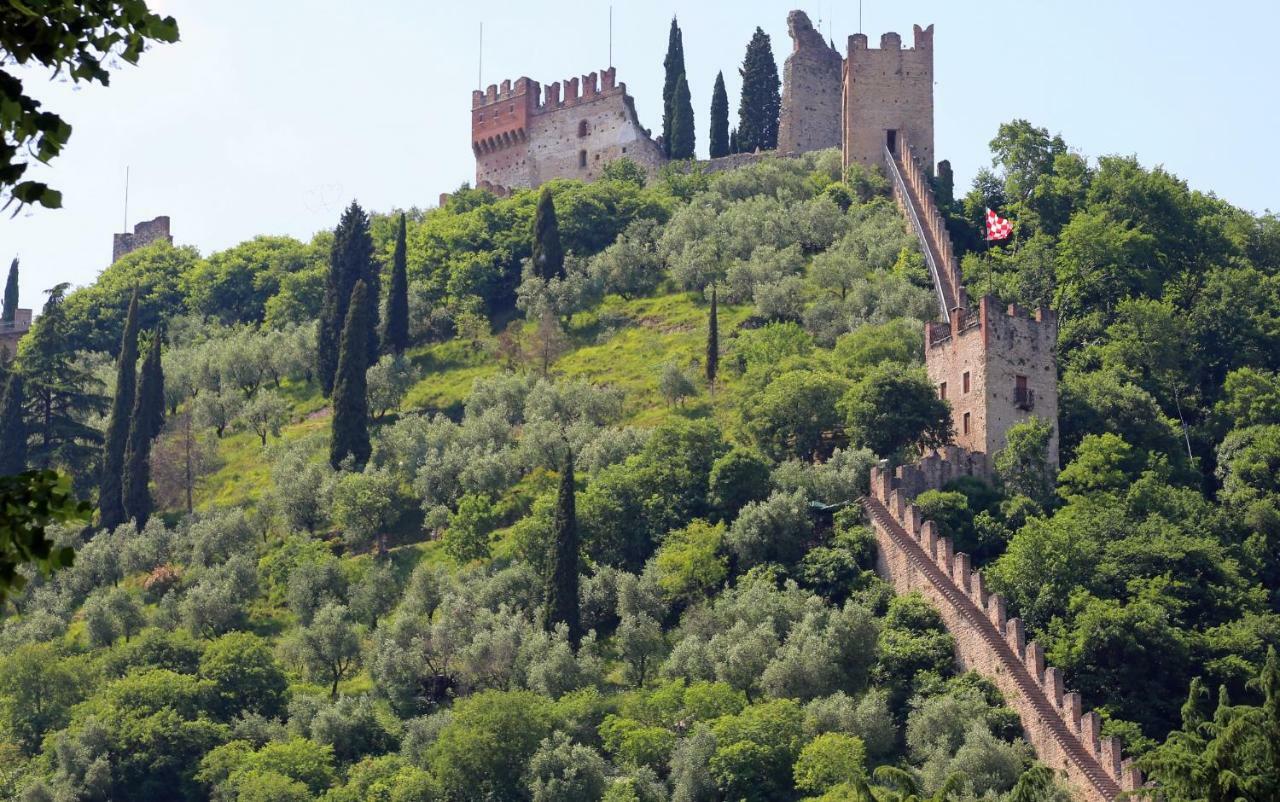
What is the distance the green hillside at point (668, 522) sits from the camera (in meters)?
50.2

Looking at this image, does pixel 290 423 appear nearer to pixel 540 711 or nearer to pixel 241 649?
pixel 241 649

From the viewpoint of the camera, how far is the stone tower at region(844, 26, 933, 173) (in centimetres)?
8575

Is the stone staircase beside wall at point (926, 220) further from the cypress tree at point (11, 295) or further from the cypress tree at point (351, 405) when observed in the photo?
the cypress tree at point (11, 295)

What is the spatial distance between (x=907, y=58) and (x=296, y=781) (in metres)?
45.5

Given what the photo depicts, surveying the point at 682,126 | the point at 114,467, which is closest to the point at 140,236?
the point at 682,126

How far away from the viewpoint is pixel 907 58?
86.1 metres

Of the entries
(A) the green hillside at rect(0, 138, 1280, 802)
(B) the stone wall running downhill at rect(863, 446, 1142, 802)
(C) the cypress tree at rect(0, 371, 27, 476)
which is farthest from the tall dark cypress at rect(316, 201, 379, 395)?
(B) the stone wall running downhill at rect(863, 446, 1142, 802)

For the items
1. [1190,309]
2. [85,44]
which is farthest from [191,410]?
[85,44]

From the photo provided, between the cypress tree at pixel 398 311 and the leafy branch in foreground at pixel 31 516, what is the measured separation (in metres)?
75.9

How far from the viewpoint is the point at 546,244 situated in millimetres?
87562

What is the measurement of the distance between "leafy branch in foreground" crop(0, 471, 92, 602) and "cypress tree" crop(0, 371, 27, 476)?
219ft

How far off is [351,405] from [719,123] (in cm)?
3371

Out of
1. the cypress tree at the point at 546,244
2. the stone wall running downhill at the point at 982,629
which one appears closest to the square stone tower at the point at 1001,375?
the stone wall running downhill at the point at 982,629

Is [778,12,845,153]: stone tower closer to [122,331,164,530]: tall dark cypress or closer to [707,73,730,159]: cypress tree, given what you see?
[707,73,730,159]: cypress tree
